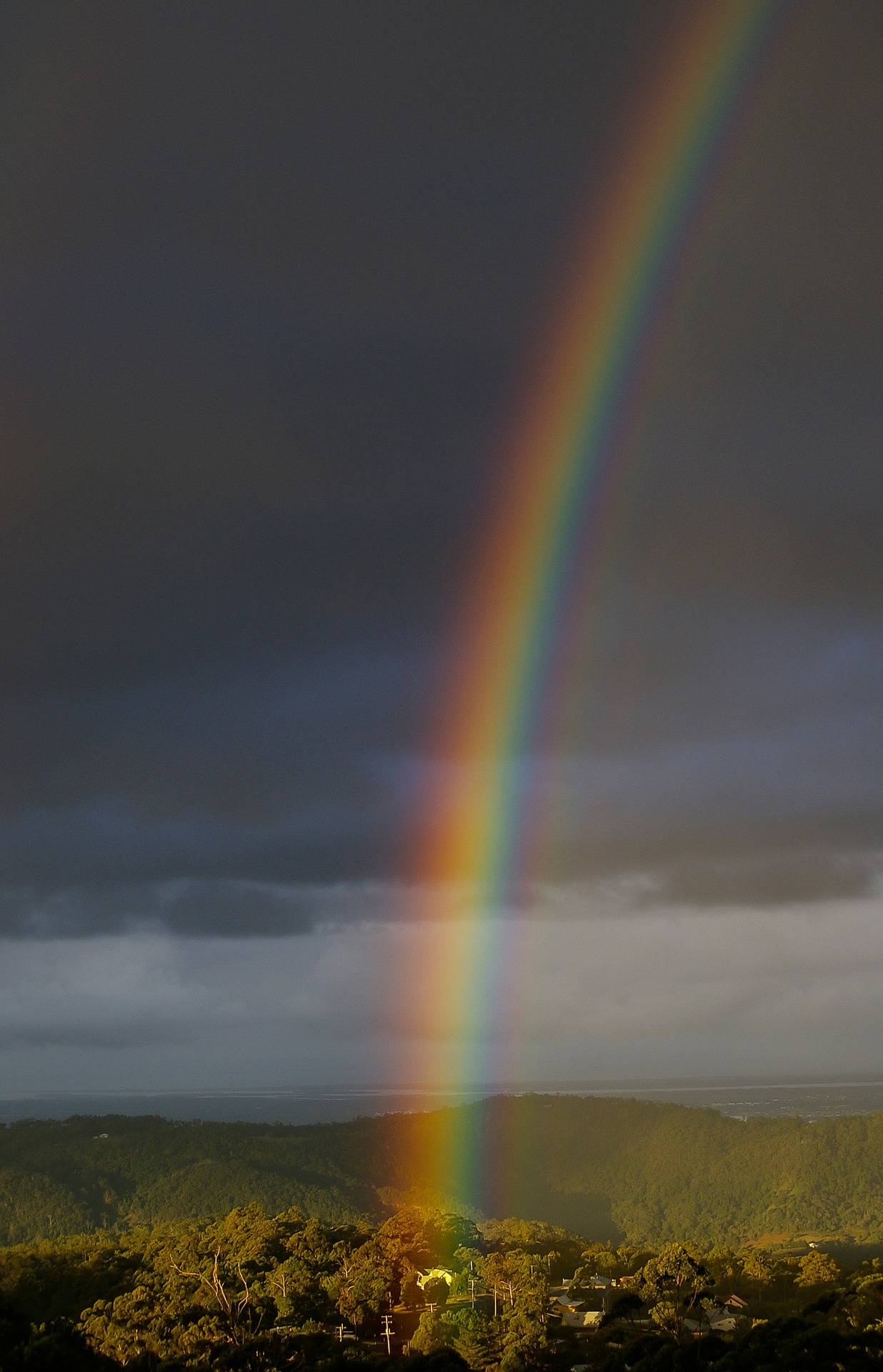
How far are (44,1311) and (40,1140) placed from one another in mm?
143611

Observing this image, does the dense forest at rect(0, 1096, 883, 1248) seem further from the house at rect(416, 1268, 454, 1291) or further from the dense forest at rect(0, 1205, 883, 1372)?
the house at rect(416, 1268, 454, 1291)

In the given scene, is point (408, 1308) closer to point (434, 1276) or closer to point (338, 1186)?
point (434, 1276)

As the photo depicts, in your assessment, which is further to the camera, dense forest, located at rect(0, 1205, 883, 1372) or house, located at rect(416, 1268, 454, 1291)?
house, located at rect(416, 1268, 454, 1291)

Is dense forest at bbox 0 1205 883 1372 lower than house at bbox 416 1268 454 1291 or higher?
higher

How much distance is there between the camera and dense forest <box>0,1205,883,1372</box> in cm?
3966

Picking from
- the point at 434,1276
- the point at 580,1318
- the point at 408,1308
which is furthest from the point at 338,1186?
the point at 580,1318

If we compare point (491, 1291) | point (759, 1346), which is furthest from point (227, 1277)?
point (759, 1346)

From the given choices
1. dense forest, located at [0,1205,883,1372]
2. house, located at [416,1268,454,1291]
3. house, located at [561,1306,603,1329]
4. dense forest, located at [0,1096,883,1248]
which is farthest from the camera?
dense forest, located at [0,1096,883,1248]

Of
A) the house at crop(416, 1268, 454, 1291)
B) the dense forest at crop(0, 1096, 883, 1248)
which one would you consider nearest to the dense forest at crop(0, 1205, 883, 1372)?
the house at crop(416, 1268, 454, 1291)

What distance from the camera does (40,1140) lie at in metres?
185

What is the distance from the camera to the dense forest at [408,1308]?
39.7 meters

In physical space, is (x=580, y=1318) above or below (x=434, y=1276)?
below

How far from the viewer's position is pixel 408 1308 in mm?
56844

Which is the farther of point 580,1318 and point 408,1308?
point 408,1308
